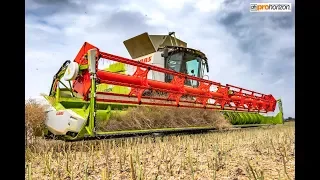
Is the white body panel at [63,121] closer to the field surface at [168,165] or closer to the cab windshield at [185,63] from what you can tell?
the field surface at [168,165]

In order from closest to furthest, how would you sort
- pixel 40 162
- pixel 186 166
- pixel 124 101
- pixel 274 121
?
pixel 186 166 < pixel 40 162 < pixel 124 101 < pixel 274 121

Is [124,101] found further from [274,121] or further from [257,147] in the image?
[274,121]

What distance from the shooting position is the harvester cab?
13.8 feet

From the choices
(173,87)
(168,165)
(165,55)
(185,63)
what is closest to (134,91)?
(173,87)

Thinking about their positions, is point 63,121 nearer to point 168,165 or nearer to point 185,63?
point 168,165

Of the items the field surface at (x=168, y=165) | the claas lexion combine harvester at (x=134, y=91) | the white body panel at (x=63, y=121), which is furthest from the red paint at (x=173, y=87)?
the field surface at (x=168, y=165)

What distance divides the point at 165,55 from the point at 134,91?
0.98 m

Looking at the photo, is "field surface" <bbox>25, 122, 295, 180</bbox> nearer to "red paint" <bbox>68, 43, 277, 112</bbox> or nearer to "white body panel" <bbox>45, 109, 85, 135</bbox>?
"white body panel" <bbox>45, 109, 85, 135</bbox>

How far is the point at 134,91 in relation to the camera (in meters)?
3.35

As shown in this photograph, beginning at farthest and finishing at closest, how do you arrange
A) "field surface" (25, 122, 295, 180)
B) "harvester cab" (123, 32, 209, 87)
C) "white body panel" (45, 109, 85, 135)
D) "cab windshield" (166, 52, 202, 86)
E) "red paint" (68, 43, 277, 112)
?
1. "cab windshield" (166, 52, 202, 86)
2. "harvester cab" (123, 32, 209, 87)
3. "red paint" (68, 43, 277, 112)
4. "white body panel" (45, 109, 85, 135)
5. "field surface" (25, 122, 295, 180)

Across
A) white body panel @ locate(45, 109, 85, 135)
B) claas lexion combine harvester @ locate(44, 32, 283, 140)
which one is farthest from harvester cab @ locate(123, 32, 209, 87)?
white body panel @ locate(45, 109, 85, 135)
